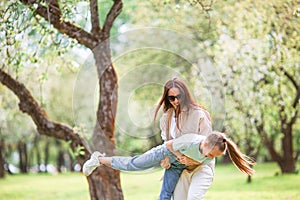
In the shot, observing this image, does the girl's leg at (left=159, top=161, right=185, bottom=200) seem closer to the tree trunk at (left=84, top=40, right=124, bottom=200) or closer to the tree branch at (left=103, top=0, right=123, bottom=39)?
the tree trunk at (left=84, top=40, right=124, bottom=200)

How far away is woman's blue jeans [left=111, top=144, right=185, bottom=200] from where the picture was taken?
4.88m

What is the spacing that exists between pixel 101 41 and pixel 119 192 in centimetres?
181

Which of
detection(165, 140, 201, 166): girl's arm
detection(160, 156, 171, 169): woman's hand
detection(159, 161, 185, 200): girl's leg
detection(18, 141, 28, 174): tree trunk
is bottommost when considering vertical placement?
detection(18, 141, 28, 174): tree trunk

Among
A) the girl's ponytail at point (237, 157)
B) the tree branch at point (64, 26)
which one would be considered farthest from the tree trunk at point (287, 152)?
the girl's ponytail at point (237, 157)

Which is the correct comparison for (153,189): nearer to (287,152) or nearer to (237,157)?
(287,152)

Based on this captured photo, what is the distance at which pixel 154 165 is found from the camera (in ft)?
16.2

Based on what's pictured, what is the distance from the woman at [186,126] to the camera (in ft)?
15.9

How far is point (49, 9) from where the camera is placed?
6.79m

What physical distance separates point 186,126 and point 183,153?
→ 273 millimetres

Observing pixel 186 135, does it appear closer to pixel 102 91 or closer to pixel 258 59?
pixel 102 91

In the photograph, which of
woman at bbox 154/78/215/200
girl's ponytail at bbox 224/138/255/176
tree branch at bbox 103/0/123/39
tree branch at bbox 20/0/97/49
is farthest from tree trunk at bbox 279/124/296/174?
woman at bbox 154/78/215/200

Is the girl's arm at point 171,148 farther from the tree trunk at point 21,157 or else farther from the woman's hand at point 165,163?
the tree trunk at point 21,157

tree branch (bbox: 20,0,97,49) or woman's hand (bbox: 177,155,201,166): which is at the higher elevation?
tree branch (bbox: 20,0,97,49)

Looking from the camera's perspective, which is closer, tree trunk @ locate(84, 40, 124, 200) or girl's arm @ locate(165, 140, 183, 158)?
girl's arm @ locate(165, 140, 183, 158)
